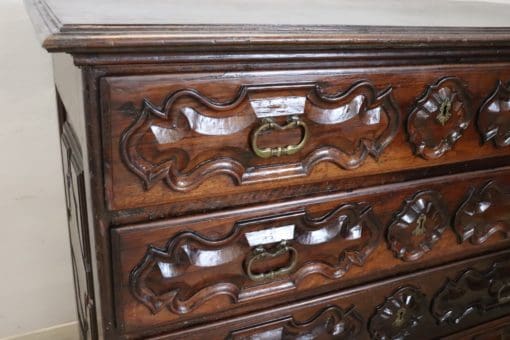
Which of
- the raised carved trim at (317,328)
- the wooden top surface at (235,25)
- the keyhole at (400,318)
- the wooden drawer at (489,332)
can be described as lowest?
the wooden drawer at (489,332)

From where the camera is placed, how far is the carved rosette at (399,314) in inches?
35.9

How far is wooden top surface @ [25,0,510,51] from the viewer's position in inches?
21.0

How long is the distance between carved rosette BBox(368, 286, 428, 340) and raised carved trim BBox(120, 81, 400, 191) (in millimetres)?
315

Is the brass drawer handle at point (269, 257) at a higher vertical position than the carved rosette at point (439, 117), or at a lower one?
lower

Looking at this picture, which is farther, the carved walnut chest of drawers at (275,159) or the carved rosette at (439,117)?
the carved rosette at (439,117)

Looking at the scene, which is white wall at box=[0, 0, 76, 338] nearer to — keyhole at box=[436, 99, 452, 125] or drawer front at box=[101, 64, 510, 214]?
drawer front at box=[101, 64, 510, 214]

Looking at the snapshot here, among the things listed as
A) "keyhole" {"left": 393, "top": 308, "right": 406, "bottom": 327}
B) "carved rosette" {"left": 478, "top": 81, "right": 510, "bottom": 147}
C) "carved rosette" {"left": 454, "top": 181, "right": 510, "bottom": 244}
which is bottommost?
"keyhole" {"left": 393, "top": 308, "right": 406, "bottom": 327}

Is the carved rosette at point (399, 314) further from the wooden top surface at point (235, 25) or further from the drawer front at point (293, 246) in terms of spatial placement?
the wooden top surface at point (235, 25)

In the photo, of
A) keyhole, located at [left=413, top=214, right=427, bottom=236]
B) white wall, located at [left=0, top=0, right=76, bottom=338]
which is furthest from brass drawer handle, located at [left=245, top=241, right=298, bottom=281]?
white wall, located at [left=0, top=0, right=76, bottom=338]

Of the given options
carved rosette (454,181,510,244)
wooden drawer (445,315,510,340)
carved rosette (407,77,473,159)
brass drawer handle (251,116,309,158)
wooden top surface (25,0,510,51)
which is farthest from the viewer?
wooden drawer (445,315,510,340)

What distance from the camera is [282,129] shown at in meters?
0.66

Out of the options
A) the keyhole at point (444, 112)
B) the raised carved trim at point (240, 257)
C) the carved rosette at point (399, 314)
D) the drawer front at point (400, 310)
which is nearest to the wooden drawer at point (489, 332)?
the drawer front at point (400, 310)

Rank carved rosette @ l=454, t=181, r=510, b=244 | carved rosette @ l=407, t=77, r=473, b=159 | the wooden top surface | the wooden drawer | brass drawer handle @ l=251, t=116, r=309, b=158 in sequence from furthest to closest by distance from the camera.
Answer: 1. the wooden drawer
2. carved rosette @ l=454, t=181, r=510, b=244
3. carved rosette @ l=407, t=77, r=473, b=159
4. brass drawer handle @ l=251, t=116, r=309, b=158
5. the wooden top surface

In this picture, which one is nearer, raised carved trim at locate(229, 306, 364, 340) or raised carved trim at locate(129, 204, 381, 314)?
raised carved trim at locate(129, 204, 381, 314)
